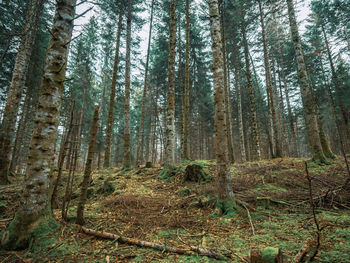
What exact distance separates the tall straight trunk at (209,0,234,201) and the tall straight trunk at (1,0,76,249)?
3936 millimetres

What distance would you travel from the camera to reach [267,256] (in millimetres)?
1973

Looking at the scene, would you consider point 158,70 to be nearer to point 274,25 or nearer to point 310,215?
point 274,25

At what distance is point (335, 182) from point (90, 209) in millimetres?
7595

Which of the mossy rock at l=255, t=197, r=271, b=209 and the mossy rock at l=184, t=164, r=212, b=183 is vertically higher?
the mossy rock at l=184, t=164, r=212, b=183

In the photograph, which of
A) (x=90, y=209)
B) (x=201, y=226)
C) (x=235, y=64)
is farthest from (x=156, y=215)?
(x=235, y=64)

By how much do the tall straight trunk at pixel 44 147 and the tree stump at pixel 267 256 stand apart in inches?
141

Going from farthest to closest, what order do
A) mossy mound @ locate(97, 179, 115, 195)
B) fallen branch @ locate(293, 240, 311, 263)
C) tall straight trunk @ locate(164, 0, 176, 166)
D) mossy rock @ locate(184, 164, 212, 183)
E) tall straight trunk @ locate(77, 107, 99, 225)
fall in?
tall straight trunk @ locate(164, 0, 176, 166) → mossy rock @ locate(184, 164, 212, 183) → mossy mound @ locate(97, 179, 115, 195) → tall straight trunk @ locate(77, 107, 99, 225) → fallen branch @ locate(293, 240, 311, 263)

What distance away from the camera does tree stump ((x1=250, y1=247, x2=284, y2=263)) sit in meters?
1.93

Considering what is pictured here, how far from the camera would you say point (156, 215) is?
452 centimetres

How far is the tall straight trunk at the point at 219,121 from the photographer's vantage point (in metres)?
4.61

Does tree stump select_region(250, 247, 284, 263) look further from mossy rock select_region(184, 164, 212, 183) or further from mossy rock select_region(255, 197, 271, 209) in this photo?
mossy rock select_region(184, 164, 212, 183)

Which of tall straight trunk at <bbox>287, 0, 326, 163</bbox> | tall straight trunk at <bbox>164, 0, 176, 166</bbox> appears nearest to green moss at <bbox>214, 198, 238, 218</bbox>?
tall straight trunk at <bbox>164, 0, 176, 166</bbox>

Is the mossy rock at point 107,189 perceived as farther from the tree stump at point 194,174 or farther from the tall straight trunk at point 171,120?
the tree stump at point 194,174

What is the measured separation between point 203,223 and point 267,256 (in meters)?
2.14
